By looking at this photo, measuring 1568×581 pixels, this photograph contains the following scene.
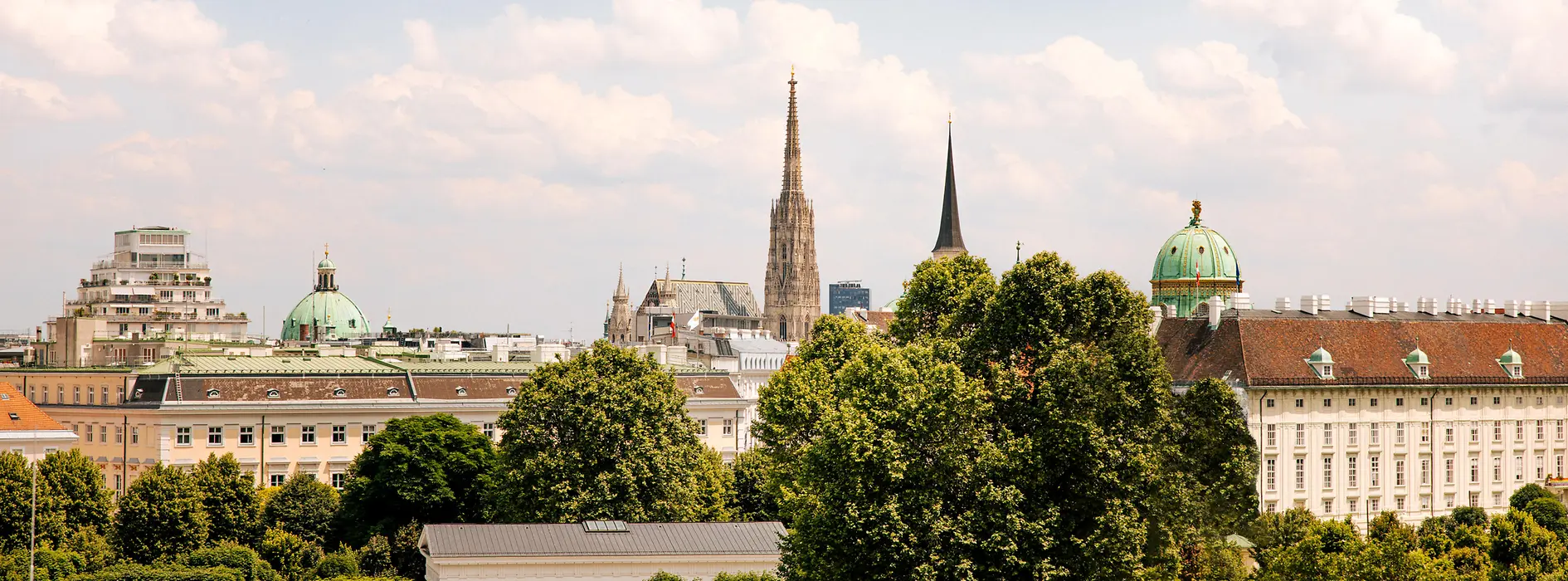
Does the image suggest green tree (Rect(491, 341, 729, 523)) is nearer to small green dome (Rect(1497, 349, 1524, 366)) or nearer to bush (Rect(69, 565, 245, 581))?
bush (Rect(69, 565, 245, 581))

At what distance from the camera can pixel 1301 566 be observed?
72688 mm

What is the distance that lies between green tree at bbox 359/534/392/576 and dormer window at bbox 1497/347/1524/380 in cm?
7088

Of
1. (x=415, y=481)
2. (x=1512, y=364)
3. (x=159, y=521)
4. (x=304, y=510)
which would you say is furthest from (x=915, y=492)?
(x=1512, y=364)

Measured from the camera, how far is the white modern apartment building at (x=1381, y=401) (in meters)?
118

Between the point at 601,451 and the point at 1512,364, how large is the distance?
61.7m

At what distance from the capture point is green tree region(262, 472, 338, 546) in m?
106

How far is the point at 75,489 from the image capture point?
100 metres

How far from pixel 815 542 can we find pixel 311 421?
64.7 meters

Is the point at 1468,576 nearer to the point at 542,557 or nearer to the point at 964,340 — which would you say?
the point at 964,340

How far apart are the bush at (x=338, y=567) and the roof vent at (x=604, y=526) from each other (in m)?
14.8

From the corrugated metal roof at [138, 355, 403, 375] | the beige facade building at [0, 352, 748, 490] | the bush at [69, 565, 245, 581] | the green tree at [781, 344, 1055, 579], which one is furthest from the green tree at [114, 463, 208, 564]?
the green tree at [781, 344, 1055, 579]

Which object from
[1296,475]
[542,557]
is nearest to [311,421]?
[542,557]

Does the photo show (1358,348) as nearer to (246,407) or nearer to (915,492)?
(915,492)

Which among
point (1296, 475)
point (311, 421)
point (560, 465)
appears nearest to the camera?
point (560, 465)
